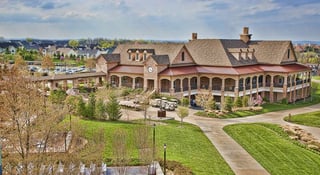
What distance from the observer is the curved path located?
922 inches

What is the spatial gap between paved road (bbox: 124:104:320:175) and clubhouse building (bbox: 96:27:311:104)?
7.09m

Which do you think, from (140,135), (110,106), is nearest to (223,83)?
(110,106)

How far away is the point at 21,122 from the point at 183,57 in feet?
138

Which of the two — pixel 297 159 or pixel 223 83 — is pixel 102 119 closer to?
pixel 297 159

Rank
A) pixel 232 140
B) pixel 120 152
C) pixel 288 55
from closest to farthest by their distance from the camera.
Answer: pixel 120 152, pixel 232 140, pixel 288 55

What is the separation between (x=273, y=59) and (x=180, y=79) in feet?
51.0

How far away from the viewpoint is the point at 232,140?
99.8 ft

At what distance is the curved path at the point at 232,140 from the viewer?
76.8 ft

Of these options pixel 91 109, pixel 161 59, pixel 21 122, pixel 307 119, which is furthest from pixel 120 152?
pixel 161 59

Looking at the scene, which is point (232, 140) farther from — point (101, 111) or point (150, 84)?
point (150, 84)

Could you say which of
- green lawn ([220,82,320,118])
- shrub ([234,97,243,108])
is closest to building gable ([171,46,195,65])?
shrub ([234,97,243,108])

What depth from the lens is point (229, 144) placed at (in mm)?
29047

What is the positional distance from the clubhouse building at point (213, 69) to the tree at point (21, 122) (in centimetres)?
3588

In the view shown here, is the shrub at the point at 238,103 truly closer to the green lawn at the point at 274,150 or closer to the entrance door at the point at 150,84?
the green lawn at the point at 274,150
